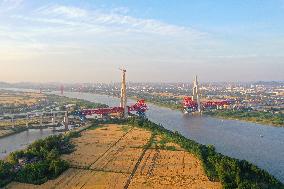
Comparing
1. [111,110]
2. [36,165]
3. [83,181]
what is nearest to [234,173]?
[83,181]

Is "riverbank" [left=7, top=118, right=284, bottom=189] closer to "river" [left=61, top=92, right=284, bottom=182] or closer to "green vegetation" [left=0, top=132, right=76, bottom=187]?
"green vegetation" [left=0, top=132, right=76, bottom=187]

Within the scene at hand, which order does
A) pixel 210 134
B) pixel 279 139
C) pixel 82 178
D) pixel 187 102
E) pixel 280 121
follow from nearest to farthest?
pixel 82 178
pixel 279 139
pixel 210 134
pixel 280 121
pixel 187 102

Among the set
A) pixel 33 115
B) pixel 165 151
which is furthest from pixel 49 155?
pixel 33 115

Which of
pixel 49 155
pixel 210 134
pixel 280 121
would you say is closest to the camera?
pixel 49 155

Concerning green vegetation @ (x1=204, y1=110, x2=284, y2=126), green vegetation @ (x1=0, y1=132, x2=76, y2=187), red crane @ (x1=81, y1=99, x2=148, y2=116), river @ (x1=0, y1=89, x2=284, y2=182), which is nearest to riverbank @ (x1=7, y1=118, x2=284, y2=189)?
green vegetation @ (x1=0, y1=132, x2=76, y2=187)

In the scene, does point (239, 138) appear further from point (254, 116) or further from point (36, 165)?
point (36, 165)

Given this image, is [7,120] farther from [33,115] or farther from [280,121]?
[280,121]
